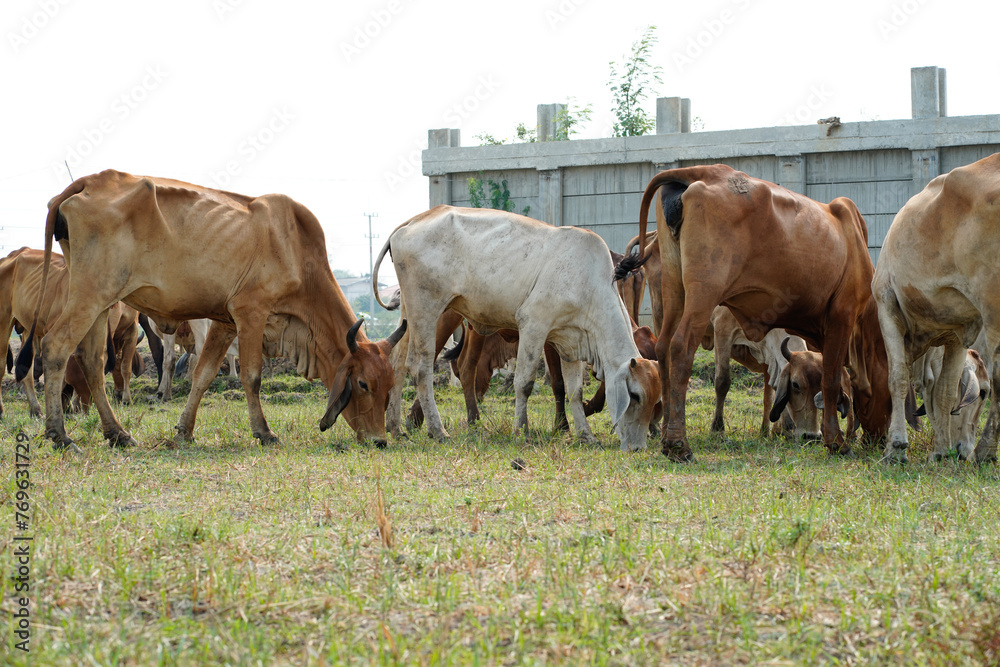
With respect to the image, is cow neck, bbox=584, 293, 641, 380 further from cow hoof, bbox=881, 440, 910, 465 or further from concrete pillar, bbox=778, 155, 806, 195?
concrete pillar, bbox=778, 155, 806, 195

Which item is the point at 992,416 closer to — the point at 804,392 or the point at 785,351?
the point at 804,392

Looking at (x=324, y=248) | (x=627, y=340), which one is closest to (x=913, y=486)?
(x=627, y=340)

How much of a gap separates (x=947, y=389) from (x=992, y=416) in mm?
703

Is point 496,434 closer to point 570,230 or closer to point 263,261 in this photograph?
point 570,230

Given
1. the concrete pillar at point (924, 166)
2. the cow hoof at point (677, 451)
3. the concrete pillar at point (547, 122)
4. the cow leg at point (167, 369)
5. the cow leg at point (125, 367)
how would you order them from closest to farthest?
the cow hoof at point (677, 451) → the cow leg at point (125, 367) → the cow leg at point (167, 369) → the concrete pillar at point (924, 166) → the concrete pillar at point (547, 122)

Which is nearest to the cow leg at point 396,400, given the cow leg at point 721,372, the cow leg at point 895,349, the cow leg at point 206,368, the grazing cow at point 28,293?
the cow leg at point 206,368

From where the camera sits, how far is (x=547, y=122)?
17.7 metres

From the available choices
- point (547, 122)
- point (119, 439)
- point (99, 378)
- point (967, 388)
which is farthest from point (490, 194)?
point (967, 388)

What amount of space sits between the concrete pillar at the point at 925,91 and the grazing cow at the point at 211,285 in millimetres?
9806

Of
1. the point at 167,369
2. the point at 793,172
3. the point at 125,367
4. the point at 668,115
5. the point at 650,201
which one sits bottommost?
the point at 167,369

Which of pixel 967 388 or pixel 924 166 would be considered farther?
pixel 924 166

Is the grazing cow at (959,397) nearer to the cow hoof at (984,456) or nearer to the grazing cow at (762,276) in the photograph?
the cow hoof at (984,456)

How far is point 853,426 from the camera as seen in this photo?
8.22 m

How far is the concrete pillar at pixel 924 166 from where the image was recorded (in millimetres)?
13789
